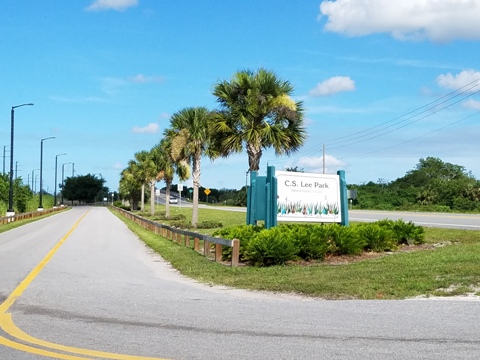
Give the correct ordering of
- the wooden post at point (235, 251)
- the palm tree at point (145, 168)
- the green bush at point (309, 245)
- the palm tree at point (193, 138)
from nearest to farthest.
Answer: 1. the green bush at point (309, 245)
2. the wooden post at point (235, 251)
3. the palm tree at point (193, 138)
4. the palm tree at point (145, 168)

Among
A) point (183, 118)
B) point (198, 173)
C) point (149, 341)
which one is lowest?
point (149, 341)

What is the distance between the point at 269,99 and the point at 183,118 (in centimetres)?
1452

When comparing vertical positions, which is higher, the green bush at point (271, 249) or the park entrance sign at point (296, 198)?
the park entrance sign at point (296, 198)

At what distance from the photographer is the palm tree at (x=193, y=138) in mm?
37594

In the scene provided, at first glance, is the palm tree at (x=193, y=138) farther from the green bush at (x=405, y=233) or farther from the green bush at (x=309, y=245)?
the green bush at (x=309, y=245)

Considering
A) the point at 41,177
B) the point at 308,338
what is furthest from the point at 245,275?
the point at 41,177

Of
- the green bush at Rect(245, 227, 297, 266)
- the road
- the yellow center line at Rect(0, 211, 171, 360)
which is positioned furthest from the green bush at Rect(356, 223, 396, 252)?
the yellow center line at Rect(0, 211, 171, 360)

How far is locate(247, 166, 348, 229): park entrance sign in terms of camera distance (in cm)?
1898

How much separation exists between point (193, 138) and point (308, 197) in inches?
759

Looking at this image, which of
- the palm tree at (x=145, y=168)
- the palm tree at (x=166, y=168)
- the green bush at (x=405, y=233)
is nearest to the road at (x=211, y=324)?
the green bush at (x=405, y=233)

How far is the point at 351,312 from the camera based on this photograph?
361 inches

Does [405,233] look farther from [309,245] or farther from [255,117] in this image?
[255,117]

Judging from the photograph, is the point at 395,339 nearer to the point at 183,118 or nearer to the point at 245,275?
the point at 245,275

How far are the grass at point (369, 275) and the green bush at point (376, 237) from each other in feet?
1.84
